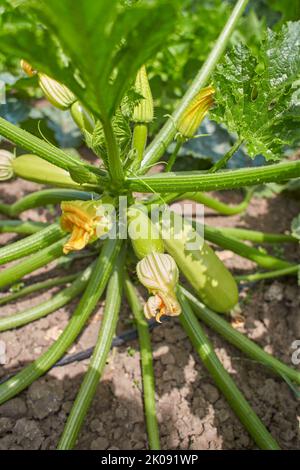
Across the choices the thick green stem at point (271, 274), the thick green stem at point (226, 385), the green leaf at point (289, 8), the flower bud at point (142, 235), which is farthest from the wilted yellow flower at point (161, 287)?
the green leaf at point (289, 8)

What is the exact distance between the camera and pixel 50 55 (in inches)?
43.9

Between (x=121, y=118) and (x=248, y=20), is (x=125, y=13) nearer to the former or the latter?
(x=121, y=118)

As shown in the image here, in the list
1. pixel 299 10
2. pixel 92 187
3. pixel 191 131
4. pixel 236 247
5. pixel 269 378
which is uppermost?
pixel 299 10

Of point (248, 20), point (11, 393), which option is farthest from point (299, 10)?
point (11, 393)

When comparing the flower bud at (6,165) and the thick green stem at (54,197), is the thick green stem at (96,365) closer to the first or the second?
the thick green stem at (54,197)

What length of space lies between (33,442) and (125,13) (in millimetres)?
1508

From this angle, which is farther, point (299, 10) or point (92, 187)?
point (299, 10)

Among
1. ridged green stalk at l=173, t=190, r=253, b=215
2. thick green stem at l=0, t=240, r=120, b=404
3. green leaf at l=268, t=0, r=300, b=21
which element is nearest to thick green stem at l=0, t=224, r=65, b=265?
thick green stem at l=0, t=240, r=120, b=404

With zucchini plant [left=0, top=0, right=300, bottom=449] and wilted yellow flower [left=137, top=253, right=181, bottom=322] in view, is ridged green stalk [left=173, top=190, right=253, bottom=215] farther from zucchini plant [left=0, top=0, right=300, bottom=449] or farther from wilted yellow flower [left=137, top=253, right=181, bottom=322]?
wilted yellow flower [left=137, top=253, right=181, bottom=322]

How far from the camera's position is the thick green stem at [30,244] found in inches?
70.7

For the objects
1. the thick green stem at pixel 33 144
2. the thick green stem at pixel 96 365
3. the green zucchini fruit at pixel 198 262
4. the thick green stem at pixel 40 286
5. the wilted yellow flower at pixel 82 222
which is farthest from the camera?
the thick green stem at pixel 40 286

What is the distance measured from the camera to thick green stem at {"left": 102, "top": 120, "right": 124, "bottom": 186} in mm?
1402

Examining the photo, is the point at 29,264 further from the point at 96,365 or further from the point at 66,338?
the point at 96,365

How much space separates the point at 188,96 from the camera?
82.5 inches
